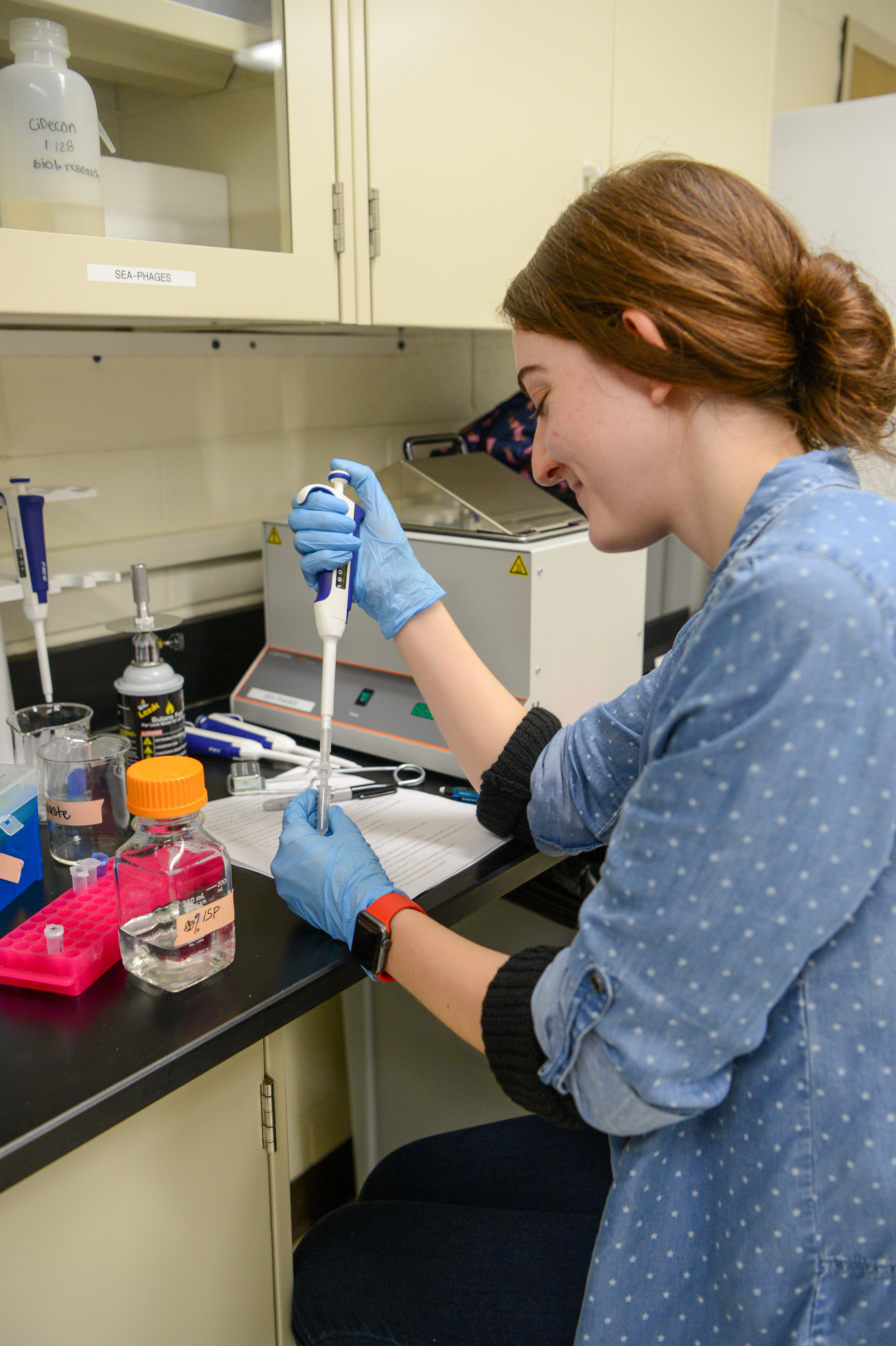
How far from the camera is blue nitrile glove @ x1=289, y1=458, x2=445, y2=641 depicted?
1169mm

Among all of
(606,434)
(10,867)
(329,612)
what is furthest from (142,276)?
(10,867)

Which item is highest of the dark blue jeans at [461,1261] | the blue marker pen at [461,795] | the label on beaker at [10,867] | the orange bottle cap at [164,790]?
the orange bottle cap at [164,790]

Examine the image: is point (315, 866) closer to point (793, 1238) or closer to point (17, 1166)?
point (17, 1166)

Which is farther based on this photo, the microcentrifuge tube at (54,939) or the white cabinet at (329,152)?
the white cabinet at (329,152)

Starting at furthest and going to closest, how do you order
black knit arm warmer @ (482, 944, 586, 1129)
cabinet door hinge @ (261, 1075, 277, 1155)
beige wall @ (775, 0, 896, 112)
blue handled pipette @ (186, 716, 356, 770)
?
beige wall @ (775, 0, 896, 112) < blue handled pipette @ (186, 716, 356, 770) < cabinet door hinge @ (261, 1075, 277, 1155) < black knit arm warmer @ (482, 944, 586, 1129)

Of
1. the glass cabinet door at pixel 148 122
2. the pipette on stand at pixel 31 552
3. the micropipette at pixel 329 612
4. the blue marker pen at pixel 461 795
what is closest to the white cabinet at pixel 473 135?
the glass cabinet door at pixel 148 122

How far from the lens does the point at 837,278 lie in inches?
32.1

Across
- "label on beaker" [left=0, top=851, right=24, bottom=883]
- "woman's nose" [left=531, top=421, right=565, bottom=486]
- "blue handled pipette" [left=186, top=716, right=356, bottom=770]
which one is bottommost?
"blue handled pipette" [left=186, top=716, right=356, bottom=770]

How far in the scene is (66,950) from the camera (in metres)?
0.88

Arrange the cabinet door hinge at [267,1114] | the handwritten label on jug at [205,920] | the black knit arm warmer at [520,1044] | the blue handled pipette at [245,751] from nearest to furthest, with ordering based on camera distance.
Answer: the black knit arm warmer at [520,1044] < the handwritten label on jug at [205,920] < the cabinet door hinge at [267,1114] < the blue handled pipette at [245,751]

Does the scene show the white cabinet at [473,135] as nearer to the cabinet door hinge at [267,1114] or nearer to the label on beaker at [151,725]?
the label on beaker at [151,725]

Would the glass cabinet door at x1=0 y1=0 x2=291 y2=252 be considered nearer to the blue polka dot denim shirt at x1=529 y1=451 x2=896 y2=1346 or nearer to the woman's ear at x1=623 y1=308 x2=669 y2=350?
the woman's ear at x1=623 y1=308 x2=669 y2=350

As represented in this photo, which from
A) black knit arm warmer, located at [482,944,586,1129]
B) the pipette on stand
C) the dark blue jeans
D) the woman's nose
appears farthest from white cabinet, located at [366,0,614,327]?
the dark blue jeans

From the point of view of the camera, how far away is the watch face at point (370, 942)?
2.99 ft
